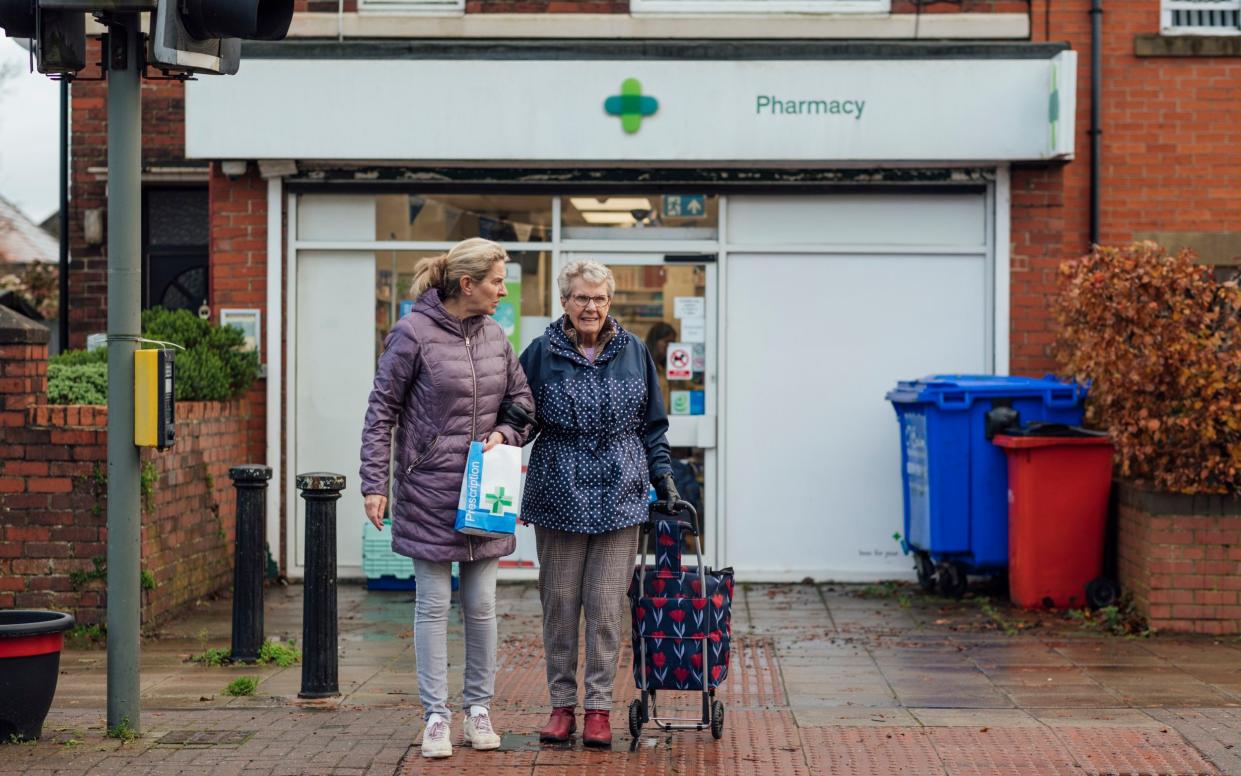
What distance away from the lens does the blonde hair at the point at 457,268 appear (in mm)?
5895

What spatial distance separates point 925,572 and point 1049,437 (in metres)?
1.43

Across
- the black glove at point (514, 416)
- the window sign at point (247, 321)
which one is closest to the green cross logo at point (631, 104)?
the window sign at point (247, 321)

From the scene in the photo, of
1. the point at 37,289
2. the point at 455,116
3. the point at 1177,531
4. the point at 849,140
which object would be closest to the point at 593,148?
the point at 455,116

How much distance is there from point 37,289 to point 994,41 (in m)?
10.3

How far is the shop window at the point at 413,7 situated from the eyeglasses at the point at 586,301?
5.35 metres

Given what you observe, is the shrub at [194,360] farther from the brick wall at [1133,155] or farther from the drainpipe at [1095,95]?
the drainpipe at [1095,95]

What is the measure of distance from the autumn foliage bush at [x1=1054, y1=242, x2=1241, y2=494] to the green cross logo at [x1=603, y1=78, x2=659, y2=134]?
10.2 feet

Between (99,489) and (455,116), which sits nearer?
(99,489)

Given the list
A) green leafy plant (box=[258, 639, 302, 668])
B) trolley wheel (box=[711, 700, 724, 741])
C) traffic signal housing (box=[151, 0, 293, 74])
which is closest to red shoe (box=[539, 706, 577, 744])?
trolley wheel (box=[711, 700, 724, 741])

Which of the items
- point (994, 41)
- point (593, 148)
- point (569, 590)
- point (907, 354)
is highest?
point (994, 41)

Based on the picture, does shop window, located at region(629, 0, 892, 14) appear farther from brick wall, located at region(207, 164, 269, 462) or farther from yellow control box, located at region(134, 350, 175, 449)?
yellow control box, located at region(134, 350, 175, 449)

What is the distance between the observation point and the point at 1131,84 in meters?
10.7

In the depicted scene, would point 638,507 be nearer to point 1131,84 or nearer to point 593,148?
point 593,148

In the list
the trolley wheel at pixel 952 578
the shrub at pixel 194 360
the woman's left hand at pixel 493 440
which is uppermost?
the shrub at pixel 194 360
